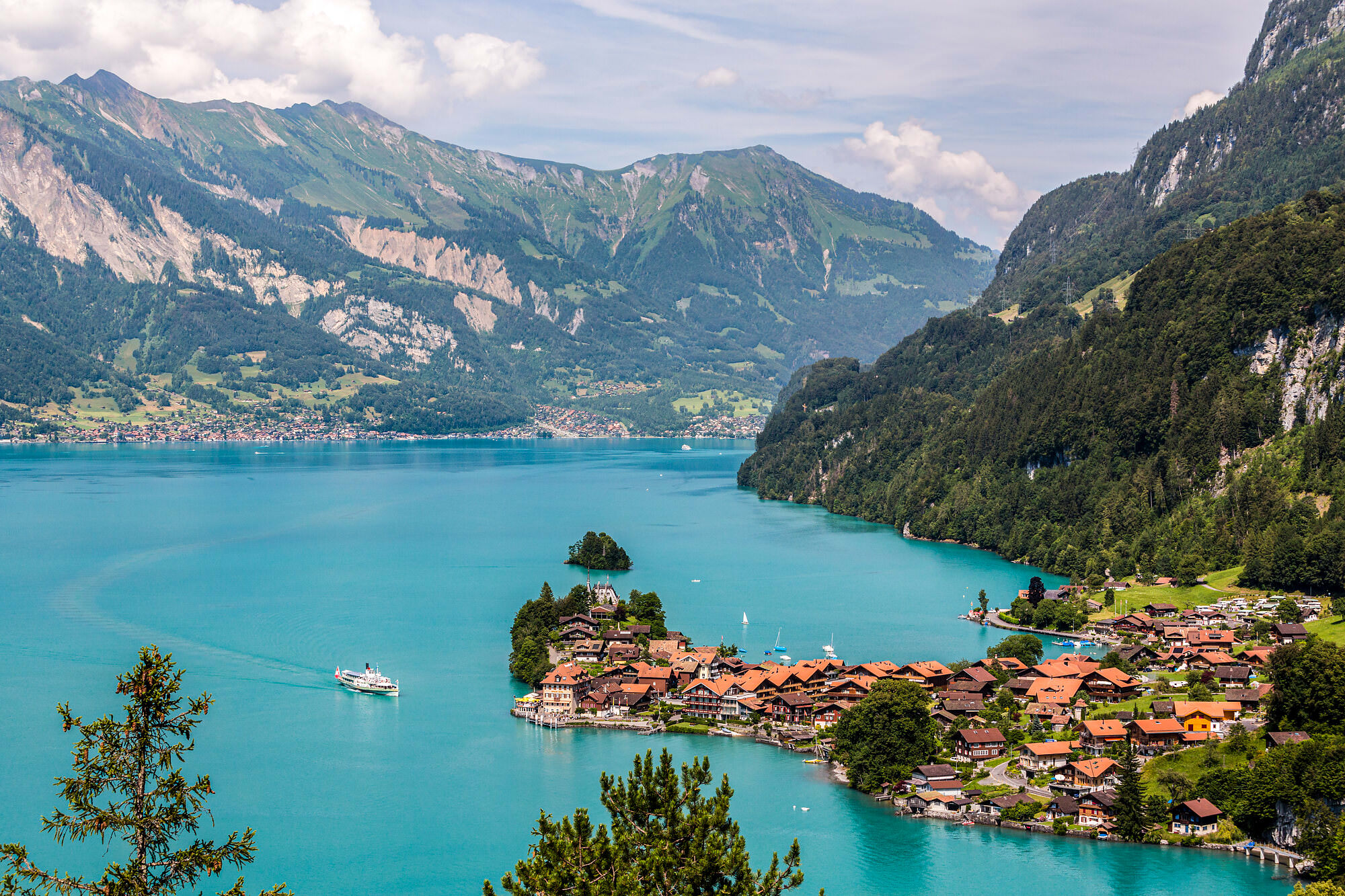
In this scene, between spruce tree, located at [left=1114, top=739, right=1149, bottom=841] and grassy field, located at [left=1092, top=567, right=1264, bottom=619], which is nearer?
spruce tree, located at [left=1114, top=739, right=1149, bottom=841]

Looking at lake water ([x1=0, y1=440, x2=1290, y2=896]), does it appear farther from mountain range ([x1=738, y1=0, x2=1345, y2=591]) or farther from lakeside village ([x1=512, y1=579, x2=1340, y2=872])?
mountain range ([x1=738, y1=0, x2=1345, y2=591])

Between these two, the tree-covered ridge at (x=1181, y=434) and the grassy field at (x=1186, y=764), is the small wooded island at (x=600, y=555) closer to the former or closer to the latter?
the tree-covered ridge at (x=1181, y=434)

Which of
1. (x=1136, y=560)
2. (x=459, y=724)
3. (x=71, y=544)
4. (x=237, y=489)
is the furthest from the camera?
(x=237, y=489)

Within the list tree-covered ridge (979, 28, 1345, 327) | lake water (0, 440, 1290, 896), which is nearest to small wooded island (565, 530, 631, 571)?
lake water (0, 440, 1290, 896)

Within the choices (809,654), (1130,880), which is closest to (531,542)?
(809,654)

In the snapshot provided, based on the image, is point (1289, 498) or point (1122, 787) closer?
point (1122, 787)

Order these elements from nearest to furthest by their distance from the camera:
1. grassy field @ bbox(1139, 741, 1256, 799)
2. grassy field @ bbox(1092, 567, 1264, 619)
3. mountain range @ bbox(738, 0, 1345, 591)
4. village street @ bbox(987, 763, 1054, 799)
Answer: grassy field @ bbox(1139, 741, 1256, 799)
village street @ bbox(987, 763, 1054, 799)
grassy field @ bbox(1092, 567, 1264, 619)
mountain range @ bbox(738, 0, 1345, 591)

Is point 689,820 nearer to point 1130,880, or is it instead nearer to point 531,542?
point 1130,880
